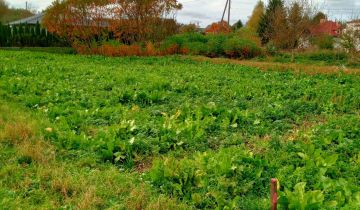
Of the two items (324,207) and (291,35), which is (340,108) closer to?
(324,207)

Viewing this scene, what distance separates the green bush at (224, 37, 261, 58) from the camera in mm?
24516

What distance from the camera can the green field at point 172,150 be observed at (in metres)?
3.81

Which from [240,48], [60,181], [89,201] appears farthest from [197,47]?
[89,201]

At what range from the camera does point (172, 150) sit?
17.5 ft

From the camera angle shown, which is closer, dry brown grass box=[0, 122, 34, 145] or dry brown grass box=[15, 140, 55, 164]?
dry brown grass box=[15, 140, 55, 164]

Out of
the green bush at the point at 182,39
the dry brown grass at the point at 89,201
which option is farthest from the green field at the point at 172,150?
the green bush at the point at 182,39

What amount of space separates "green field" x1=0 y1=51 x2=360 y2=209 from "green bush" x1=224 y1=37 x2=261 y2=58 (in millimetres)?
15361

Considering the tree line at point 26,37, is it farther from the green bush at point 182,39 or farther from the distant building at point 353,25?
the distant building at point 353,25

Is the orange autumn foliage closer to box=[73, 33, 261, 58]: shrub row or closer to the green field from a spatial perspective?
box=[73, 33, 261, 58]: shrub row

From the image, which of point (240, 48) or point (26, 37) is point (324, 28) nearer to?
point (240, 48)

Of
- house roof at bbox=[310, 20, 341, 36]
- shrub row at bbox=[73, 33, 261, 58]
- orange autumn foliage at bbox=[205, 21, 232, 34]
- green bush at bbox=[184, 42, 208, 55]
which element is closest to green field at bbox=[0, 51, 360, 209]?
shrub row at bbox=[73, 33, 261, 58]

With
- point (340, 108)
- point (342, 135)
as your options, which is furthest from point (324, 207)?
point (340, 108)

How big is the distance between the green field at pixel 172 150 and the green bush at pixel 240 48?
15.4 metres

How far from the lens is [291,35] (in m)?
23.9
